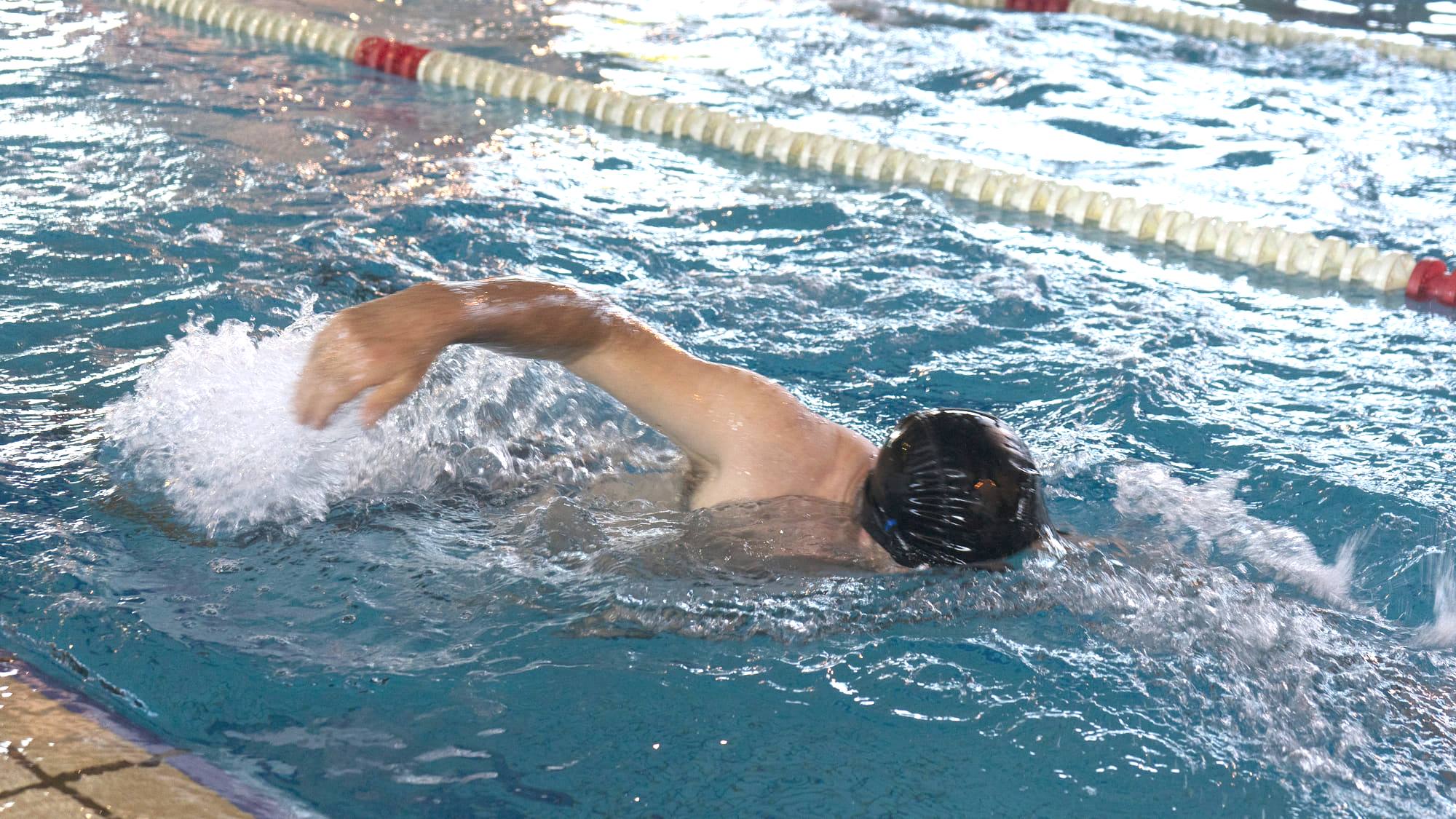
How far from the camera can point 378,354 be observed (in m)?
2.03

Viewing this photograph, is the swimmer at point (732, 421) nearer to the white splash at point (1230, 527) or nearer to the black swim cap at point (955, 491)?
the black swim cap at point (955, 491)

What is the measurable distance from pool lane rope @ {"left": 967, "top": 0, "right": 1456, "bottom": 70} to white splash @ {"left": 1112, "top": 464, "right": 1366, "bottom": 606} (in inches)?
271

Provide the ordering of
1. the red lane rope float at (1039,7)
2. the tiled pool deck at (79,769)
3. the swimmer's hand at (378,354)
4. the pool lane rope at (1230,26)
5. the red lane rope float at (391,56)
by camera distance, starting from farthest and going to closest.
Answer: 1. the red lane rope float at (1039,7)
2. the pool lane rope at (1230,26)
3. the red lane rope float at (391,56)
4. the swimmer's hand at (378,354)
5. the tiled pool deck at (79,769)

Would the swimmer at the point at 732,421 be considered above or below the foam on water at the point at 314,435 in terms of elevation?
above

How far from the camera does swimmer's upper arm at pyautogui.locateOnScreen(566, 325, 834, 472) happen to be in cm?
226

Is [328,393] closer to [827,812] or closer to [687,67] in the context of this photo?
[827,812]

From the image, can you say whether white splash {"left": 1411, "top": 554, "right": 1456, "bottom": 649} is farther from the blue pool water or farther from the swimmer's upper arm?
the swimmer's upper arm

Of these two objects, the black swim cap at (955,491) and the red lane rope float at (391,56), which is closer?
the black swim cap at (955,491)

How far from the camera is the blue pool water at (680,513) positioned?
2150mm

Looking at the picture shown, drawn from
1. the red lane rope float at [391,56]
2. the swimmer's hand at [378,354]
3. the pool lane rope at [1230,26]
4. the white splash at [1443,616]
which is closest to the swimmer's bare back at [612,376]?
the swimmer's hand at [378,354]

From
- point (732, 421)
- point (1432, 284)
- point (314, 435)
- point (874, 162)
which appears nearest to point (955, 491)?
point (732, 421)

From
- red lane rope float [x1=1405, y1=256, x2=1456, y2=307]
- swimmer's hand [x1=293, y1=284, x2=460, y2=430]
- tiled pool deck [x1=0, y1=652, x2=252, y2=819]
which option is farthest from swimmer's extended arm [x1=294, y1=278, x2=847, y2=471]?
red lane rope float [x1=1405, y1=256, x2=1456, y2=307]

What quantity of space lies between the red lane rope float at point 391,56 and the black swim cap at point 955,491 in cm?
582

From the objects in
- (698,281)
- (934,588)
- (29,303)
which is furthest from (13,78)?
(934,588)
